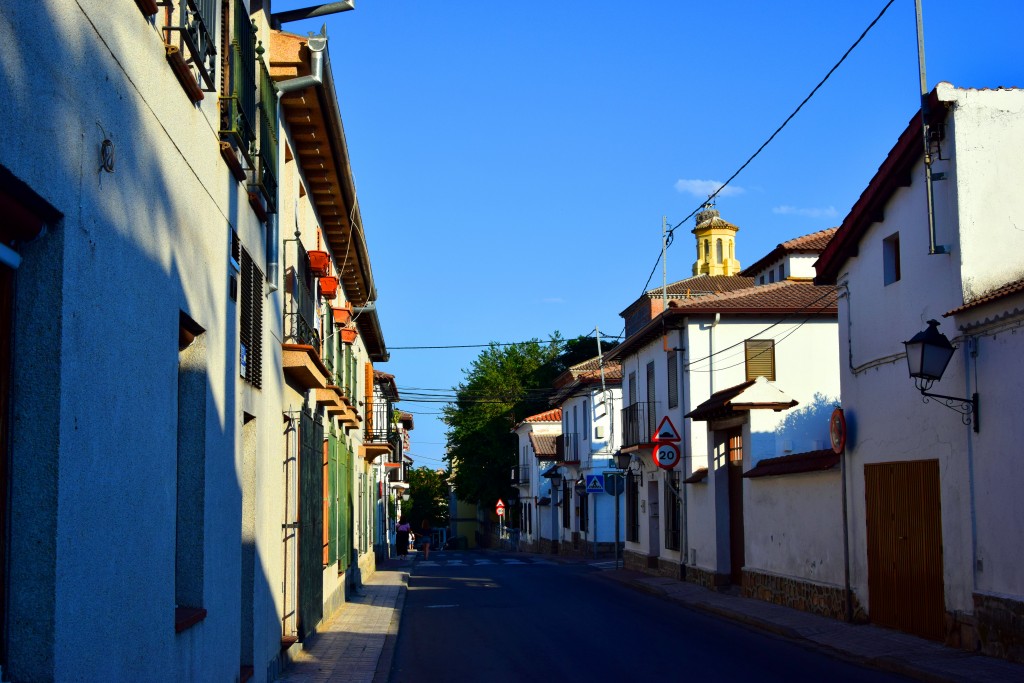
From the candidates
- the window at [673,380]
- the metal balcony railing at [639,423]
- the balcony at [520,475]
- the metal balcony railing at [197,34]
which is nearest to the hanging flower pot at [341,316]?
the metal balcony railing at [197,34]

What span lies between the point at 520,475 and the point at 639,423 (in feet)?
108

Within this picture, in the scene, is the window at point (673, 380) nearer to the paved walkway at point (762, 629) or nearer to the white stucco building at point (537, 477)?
the paved walkway at point (762, 629)

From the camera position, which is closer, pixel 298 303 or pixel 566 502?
pixel 298 303

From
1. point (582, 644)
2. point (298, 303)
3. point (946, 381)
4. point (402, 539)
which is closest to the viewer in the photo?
point (298, 303)

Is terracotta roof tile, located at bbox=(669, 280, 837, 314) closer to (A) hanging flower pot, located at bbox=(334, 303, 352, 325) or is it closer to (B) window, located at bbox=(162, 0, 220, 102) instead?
(A) hanging flower pot, located at bbox=(334, 303, 352, 325)

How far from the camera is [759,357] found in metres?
27.0

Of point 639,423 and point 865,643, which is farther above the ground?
point 639,423

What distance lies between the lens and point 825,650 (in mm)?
13641

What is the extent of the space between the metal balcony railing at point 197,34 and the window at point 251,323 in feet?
7.15

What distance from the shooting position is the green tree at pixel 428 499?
10619 centimetres

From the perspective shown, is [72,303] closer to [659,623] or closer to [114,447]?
[114,447]

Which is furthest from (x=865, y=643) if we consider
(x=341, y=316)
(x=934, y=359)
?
(x=341, y=316)

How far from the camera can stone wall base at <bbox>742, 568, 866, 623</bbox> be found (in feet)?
54.9

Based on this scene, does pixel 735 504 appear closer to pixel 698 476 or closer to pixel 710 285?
pixel 698 476
